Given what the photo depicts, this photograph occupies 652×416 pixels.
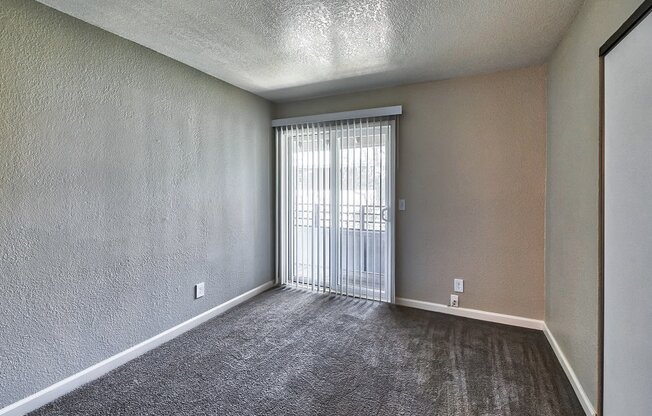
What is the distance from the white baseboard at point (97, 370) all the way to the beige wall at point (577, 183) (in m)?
2.92

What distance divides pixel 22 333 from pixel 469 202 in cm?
345

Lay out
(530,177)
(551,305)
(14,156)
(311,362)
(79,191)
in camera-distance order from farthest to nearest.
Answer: (530,177)
(551,305)
(311,362)
(79,191)
(14,156)

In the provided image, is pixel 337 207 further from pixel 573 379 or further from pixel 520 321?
pixel 573 379

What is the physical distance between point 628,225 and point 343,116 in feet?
8.42

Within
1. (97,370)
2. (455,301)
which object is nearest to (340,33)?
(455,301)

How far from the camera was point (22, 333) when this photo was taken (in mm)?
1692

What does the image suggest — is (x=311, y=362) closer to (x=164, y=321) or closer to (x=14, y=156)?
(x=164, y=321)

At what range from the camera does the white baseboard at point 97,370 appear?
1.69 m

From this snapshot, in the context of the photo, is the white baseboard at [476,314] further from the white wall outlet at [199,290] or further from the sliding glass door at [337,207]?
the white wall outlet at [199,290]

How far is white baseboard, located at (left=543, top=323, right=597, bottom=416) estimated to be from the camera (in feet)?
5.36

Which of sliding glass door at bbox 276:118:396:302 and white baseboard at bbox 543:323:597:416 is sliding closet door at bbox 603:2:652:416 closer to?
white baseboard at bbox 543:323:597:416

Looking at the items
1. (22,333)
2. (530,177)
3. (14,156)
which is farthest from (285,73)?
(22,333)

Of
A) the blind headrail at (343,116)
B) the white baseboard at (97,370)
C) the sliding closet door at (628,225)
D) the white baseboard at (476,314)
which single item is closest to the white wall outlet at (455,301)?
the white baseboard at (476,314)

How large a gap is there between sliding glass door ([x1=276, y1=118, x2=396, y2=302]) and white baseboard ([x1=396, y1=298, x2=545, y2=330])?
0.86 ft
